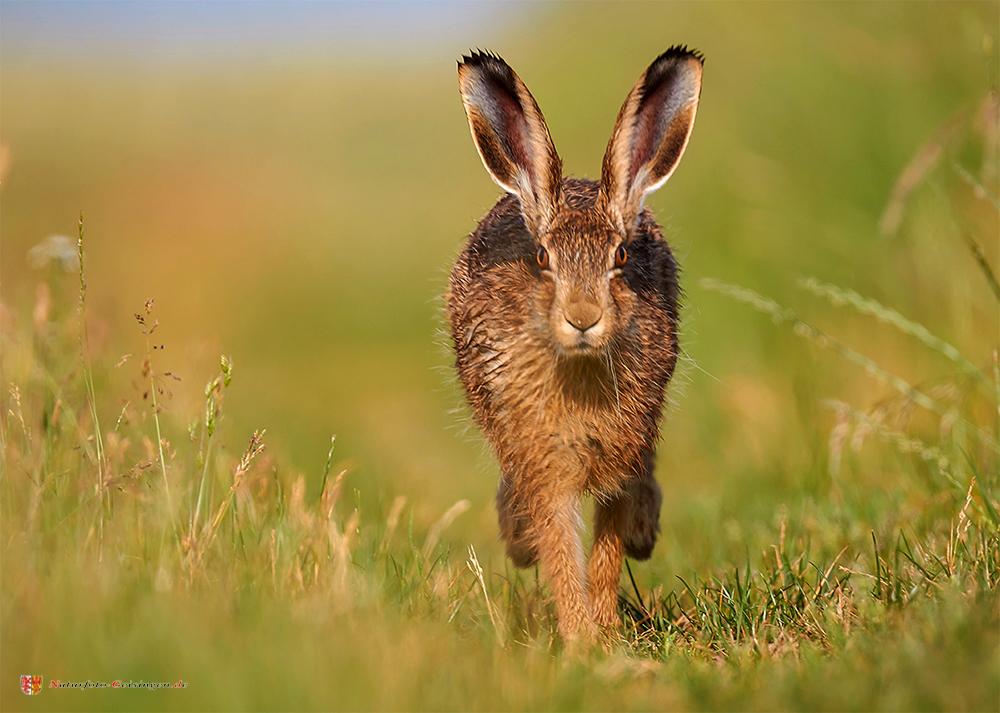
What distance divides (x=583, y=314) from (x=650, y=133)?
3.46 feet

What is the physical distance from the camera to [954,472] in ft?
16.8

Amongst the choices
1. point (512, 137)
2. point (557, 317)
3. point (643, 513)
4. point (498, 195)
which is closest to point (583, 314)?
point (557, 317)

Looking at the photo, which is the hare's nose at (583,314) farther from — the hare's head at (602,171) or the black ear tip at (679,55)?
the black ear tip at (679,55)

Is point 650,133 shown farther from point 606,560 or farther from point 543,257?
point 606,560

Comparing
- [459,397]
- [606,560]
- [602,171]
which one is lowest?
[606,560]

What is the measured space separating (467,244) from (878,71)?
5697mm

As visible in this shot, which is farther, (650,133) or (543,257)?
(650,133)

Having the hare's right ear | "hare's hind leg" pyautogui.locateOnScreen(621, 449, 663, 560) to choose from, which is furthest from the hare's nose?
"hare's hind leg" pyautogui.locateOnScreen(621, 449, 663, 560)

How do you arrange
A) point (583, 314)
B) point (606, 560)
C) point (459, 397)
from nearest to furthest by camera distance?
point (583, 314), point (606, 560), point (459, 397)

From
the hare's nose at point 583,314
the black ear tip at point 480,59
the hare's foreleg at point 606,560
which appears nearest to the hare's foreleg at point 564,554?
the hare's foreleg at point 606,560

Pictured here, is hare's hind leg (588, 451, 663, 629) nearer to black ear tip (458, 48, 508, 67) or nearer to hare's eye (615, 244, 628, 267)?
hare's eye (615, 244, 628, 267)

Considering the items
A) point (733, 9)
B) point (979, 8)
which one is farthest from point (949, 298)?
point (733, 9)

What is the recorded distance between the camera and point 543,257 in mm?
4297

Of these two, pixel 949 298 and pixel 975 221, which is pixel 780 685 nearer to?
pixel 949 298
